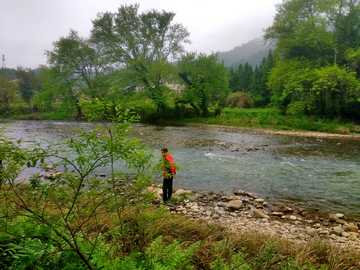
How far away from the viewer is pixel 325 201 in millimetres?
7391

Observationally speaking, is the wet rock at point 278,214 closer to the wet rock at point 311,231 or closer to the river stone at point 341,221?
the wet rock at point 311,231

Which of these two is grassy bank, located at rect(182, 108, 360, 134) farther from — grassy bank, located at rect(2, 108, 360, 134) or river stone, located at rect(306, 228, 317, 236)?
river stone, located at rect(306, 228, 317, 236)

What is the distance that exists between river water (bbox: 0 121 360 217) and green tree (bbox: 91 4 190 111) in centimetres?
1764

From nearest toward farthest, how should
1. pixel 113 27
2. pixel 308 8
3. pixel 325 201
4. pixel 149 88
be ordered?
pixel 325 201
pixel 308 8
pixel 149 88
pixel 113 27

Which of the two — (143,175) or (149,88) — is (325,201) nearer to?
(143,175)

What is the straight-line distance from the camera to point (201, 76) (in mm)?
31391

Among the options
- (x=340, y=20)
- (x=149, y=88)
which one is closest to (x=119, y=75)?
(x=149, y=88)

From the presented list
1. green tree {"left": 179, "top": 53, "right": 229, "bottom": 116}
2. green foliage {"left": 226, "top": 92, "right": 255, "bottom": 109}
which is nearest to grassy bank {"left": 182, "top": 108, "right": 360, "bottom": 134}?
green tree {"left": 179, "top": 53, "right": 229, "bottom": 116}

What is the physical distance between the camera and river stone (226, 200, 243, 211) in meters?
6.81

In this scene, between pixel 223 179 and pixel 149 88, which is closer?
pixel 223 179

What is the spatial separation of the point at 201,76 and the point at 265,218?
2765cm

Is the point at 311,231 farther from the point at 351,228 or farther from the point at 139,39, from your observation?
the point at 139,39

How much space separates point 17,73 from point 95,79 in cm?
2194

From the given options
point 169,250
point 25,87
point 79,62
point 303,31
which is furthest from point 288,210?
point 25,87
